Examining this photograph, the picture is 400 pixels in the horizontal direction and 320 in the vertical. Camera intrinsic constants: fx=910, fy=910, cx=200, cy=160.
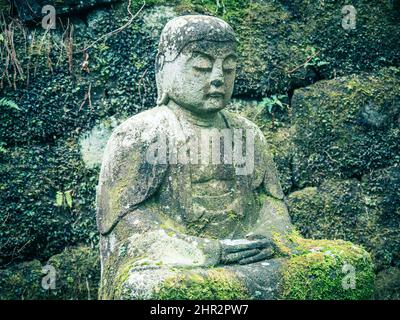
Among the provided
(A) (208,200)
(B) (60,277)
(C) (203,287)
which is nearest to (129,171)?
(A) (208,200)

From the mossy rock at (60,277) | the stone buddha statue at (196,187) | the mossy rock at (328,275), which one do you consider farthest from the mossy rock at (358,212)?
the mossy rock at (328,275)

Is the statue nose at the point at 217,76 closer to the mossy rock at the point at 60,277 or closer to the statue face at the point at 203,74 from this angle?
the statue face at the point at 203,74

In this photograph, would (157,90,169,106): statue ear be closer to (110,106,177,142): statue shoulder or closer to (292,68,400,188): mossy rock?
(110,106,177,142): statue shoulder

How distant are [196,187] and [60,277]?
2.73 m

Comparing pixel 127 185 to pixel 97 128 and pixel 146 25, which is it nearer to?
pixel 97 128

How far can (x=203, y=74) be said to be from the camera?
7621 mm

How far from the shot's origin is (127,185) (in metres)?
7.50

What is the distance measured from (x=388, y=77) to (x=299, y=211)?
1.98 metres

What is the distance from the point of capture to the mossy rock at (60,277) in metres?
9.59

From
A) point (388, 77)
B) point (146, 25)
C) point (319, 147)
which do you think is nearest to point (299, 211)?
point (319, 147)

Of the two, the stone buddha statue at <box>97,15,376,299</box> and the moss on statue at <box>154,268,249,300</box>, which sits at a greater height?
the stone buddha statue at <box>97,15,376,299</box>

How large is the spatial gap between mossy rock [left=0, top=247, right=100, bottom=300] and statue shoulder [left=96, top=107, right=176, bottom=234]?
7.33ft

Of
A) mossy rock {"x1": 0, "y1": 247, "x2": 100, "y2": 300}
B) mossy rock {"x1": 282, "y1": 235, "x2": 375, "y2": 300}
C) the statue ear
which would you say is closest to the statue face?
the statue ear

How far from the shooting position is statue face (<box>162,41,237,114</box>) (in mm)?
7578
